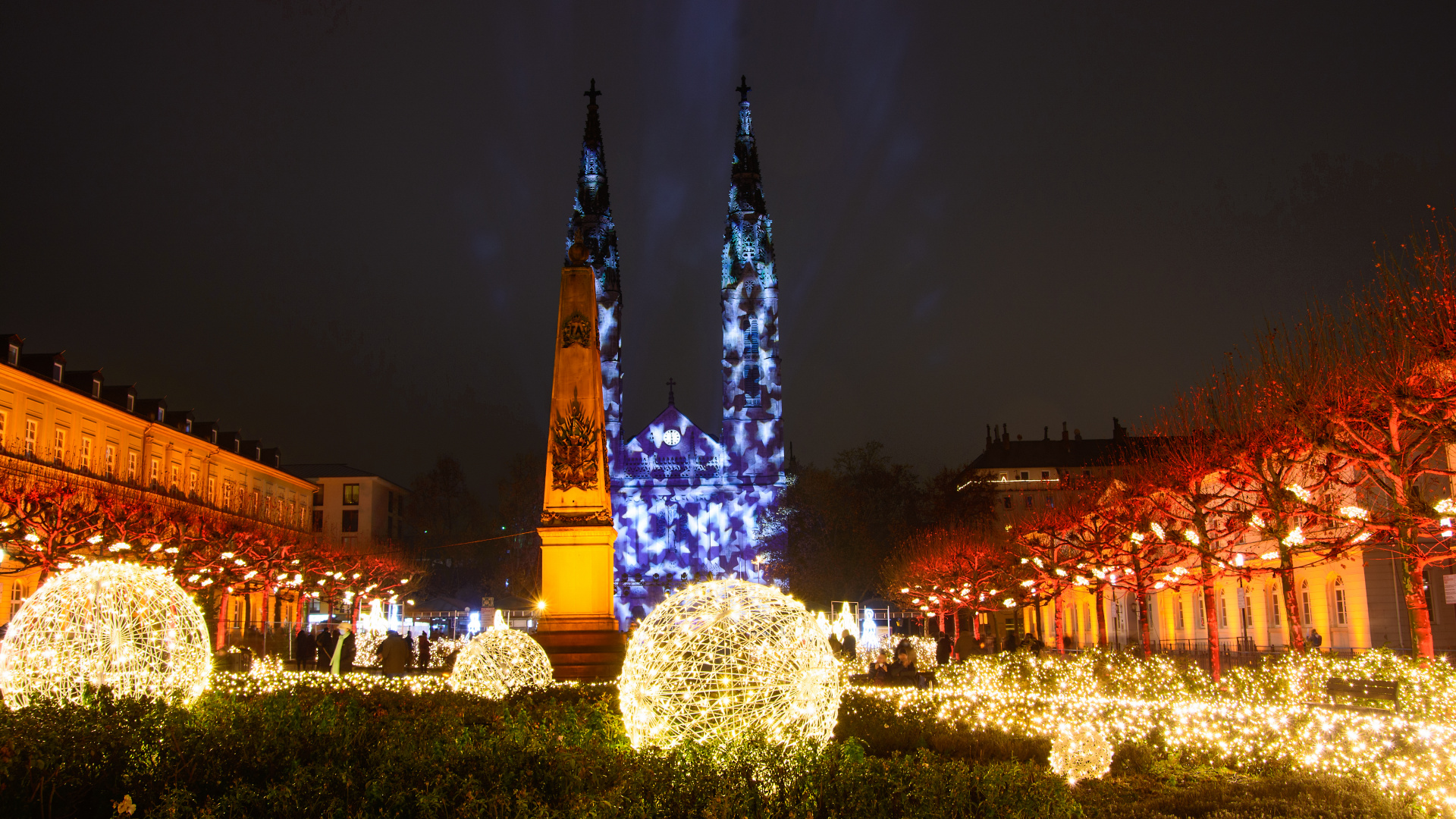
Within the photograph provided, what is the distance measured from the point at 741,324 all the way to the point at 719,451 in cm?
1117

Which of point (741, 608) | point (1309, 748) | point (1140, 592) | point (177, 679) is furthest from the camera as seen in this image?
point (1140, 592)

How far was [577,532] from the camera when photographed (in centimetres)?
2309

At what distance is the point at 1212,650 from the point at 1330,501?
4.52 m

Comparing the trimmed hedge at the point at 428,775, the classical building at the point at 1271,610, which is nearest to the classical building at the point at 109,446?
the trimmed hedge at the point at 428,775

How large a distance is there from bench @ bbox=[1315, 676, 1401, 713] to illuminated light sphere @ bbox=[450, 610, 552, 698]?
12250 millimetres

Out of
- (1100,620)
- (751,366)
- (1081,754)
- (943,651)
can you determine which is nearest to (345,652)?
(943,651)

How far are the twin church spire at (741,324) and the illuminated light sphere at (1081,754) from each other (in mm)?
75278

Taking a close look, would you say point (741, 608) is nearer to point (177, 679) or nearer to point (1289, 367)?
point (177, 679)

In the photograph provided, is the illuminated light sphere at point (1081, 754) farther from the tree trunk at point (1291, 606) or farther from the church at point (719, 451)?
the church at point (719, 451)

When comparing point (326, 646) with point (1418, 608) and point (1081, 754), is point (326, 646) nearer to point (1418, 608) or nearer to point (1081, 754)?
point (1081, 754)

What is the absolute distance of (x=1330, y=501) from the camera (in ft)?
69.8

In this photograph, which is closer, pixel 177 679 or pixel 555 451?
pixel 177 679

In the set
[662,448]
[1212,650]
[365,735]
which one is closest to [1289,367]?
[1212,650]

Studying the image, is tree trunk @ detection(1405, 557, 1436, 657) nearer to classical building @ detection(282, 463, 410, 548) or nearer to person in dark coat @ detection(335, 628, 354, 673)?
person in dark coat @ detection(335, 628, 354, 673)
